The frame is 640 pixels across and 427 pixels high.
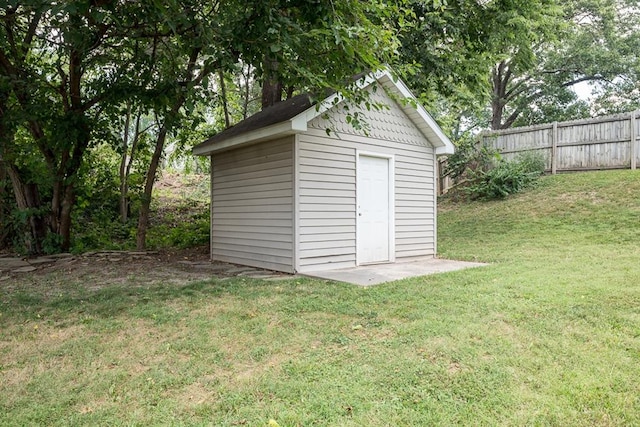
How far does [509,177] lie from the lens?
1304 cm

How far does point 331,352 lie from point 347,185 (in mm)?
4162

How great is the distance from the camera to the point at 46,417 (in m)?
2.30

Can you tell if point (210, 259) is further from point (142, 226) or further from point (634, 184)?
point (634, 184)

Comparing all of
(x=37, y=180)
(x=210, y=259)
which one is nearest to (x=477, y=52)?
(x=210, y=259)

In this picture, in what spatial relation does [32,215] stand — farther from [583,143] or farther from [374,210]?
[583,143]

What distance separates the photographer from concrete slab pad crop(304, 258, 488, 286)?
5727 millimetres

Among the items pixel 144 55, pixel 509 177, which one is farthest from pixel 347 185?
pixel 509 177

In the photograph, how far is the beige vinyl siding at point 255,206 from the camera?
6555mm

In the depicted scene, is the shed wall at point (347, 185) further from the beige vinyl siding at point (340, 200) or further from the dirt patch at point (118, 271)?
the dirt patch at point (118, 271)

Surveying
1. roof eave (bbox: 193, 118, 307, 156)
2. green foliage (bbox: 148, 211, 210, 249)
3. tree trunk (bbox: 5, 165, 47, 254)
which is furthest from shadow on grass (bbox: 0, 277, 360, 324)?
green foliage (bbox: 148, 211, 210, 249)

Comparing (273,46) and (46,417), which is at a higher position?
(273,46)

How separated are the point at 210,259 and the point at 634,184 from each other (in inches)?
423

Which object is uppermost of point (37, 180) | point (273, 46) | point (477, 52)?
point (477, 52)

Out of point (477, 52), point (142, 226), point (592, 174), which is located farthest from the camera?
point (592, 174)
